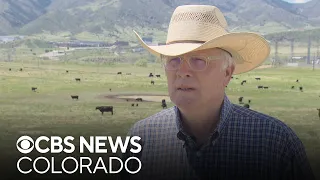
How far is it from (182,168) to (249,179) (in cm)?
59

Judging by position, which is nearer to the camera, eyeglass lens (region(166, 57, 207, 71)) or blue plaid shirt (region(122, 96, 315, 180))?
eyeglass lens (region(166, 57, 207, 71))

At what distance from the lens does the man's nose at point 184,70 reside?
4.17 m

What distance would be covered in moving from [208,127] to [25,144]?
844 inches

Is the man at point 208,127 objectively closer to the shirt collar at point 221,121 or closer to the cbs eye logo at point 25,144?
the shirt collar at point 221,121

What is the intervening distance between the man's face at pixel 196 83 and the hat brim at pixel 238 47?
0.32 ft

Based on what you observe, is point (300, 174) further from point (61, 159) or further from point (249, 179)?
point (61, 159)

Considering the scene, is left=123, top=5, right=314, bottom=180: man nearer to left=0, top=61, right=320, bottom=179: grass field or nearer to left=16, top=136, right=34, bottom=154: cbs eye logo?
left=0, top=61, right=320, bottom=179: grass field

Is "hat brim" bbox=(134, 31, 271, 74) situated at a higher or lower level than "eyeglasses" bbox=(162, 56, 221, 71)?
higher

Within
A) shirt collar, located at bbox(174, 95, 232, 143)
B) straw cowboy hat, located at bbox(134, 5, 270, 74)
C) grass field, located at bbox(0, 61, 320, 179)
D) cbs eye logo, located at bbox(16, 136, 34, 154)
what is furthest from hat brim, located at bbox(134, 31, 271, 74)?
cbs eye logo, located at bbox(16, 136, 34, 154)

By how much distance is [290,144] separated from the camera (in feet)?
14.2

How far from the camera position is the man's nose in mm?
4172

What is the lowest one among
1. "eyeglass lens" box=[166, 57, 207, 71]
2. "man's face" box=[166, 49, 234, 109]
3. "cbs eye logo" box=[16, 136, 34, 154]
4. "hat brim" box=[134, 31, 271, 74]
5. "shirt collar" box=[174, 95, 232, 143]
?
"cbs eye logo" box=[16, 136, 34, 154]

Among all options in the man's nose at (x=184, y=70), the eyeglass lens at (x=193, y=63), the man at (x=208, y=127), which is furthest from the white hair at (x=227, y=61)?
the man's nose at (x=184, y=70)

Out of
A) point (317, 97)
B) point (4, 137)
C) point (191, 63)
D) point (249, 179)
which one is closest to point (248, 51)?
point (191, 63)
